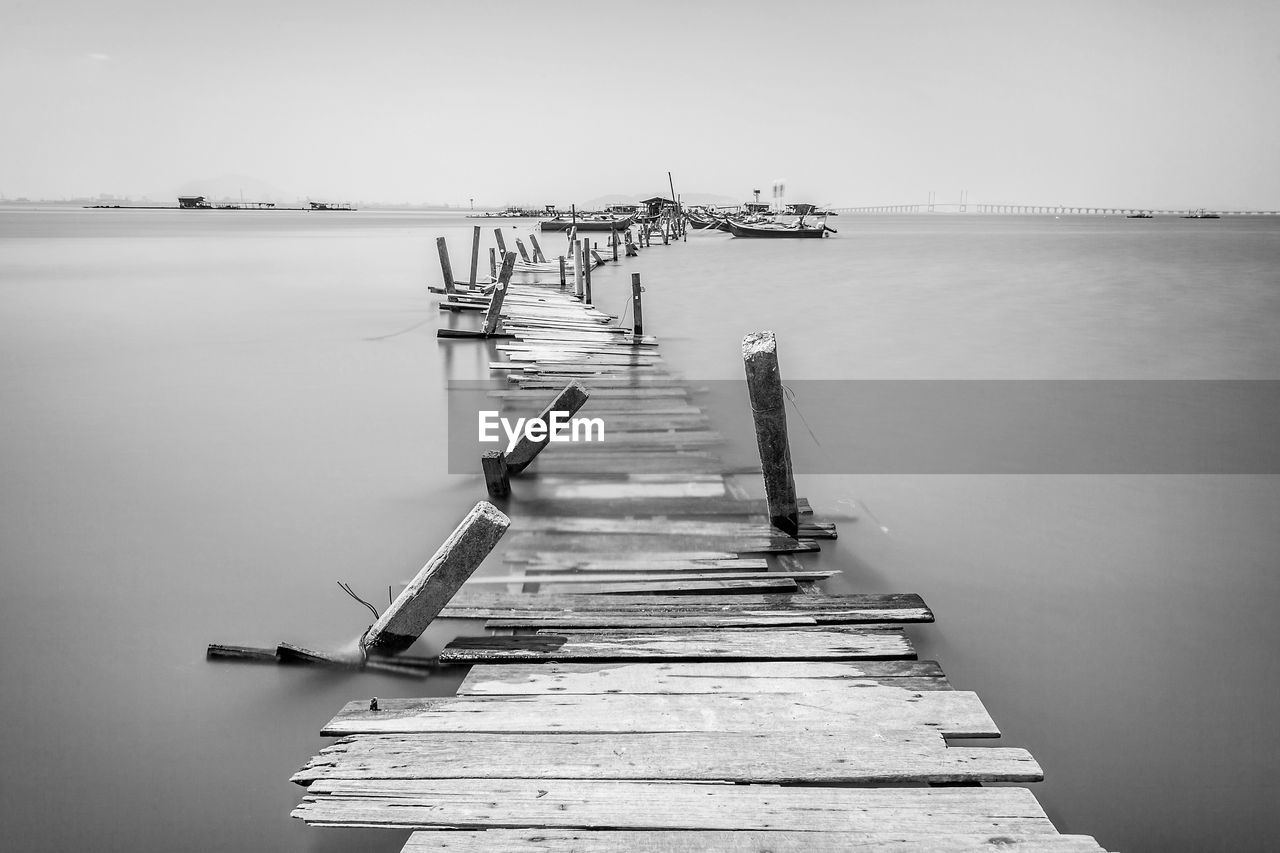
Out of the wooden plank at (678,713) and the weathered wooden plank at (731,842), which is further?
the wooden plank at (678,713)

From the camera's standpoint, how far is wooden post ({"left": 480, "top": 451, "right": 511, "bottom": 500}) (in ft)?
21.6

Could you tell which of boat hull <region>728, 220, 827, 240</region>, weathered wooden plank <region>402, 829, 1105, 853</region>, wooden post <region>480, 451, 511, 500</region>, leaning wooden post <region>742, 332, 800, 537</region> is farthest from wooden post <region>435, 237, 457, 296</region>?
boat hull <region>728, 220, 827, 240</region>

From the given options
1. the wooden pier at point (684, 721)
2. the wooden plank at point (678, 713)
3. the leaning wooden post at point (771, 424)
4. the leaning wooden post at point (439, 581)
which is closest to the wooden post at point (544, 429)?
the wooden pier at point (684, 721)

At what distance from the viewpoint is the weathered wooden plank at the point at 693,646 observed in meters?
3.71

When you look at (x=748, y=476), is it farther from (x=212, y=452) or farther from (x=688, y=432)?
(x=212, y=452)

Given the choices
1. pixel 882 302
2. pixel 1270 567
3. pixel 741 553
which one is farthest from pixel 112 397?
pixel 882 302

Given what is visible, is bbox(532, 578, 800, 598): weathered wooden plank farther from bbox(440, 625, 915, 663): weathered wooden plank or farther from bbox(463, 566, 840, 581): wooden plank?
bbox(440, 625, 915, 663): weathered wooden plank

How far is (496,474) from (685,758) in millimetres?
4030

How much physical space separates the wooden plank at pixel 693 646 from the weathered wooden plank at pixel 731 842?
3.90 ft

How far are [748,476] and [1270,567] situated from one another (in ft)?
12.9

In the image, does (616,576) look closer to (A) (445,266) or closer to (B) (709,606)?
(B) (709,606)

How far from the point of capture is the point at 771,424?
5328mm

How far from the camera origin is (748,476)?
23.1 feet
